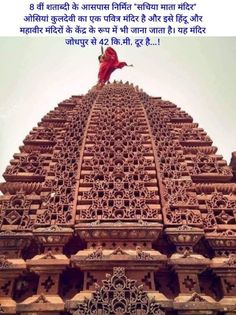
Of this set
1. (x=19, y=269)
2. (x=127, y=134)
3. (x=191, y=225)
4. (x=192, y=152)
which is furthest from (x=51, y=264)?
(x=192, y=152)

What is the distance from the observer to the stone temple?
5703 mm

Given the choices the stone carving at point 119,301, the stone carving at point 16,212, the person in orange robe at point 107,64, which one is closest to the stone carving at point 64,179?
the stone carving at point 16,212

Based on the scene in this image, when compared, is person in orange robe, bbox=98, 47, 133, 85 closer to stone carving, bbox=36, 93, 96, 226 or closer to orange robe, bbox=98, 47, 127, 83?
orange robe, bbox=98, 47, 127, 83

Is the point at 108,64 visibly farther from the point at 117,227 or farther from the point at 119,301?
the point at 119,301

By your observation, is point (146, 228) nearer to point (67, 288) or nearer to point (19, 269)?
point (67, 288)

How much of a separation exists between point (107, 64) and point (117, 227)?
30.6 ft

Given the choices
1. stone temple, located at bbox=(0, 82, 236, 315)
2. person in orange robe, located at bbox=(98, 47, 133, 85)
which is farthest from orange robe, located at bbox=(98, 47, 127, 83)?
stone temple, located at bbox=(0, 82, 236, 315)

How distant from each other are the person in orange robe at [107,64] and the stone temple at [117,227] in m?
5.19

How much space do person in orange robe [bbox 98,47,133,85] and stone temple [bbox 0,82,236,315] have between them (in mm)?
5191

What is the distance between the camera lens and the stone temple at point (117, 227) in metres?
5.70

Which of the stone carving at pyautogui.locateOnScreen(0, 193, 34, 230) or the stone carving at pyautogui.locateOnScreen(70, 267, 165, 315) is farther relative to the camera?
the stone carving at pyautogui.locateOnScreen(0, 193, 34, 230)

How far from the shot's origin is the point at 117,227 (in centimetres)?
654

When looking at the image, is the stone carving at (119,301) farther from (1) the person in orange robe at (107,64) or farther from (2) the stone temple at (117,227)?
(1) the person in orange robe at (107,64)

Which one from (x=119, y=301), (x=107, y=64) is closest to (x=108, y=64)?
(x=107, y=64)
